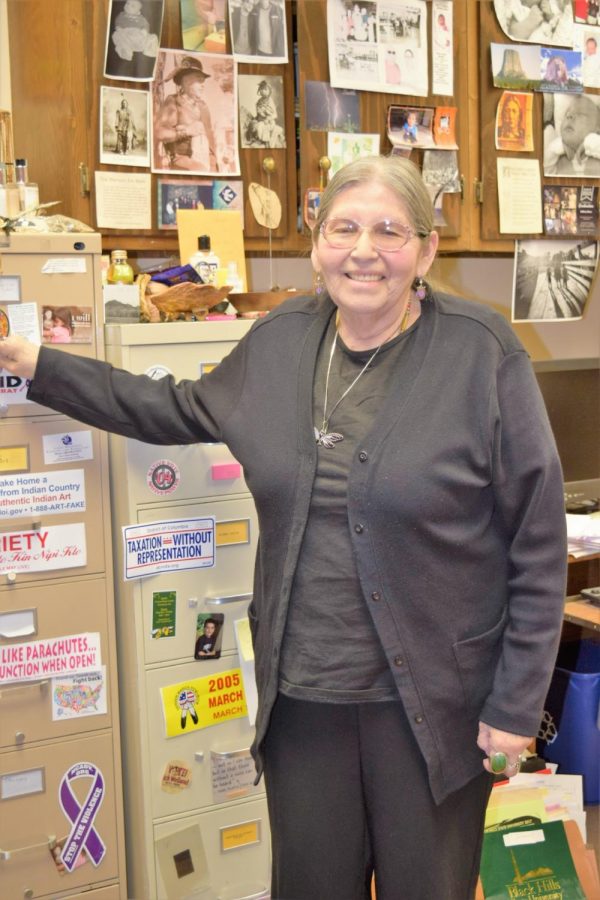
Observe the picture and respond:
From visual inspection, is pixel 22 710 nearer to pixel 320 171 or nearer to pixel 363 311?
pixel 363 311

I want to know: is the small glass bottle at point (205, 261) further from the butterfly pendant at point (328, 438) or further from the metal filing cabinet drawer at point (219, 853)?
the metal filing cabinet drawer at point (219, 853)

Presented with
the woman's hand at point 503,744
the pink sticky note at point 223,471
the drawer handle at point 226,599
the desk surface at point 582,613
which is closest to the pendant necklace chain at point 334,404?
the woman's hand at point 503,744

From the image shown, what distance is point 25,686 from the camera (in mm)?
1881

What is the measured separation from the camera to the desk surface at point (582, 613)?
220 centimetres

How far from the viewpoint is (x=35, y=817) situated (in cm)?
193

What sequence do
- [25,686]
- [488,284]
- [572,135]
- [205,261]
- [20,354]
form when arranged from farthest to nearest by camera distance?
[488,284], [572,135], [205,261], [25,686], [20,354]

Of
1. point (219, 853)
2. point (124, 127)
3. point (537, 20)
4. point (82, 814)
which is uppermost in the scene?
point (537, 20)

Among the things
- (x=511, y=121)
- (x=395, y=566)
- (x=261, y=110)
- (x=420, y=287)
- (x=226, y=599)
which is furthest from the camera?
(x=511, y=121)

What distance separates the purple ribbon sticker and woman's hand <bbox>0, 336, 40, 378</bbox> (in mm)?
837

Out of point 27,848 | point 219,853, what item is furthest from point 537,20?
point 27,848

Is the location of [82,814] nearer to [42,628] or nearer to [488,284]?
[42,628]

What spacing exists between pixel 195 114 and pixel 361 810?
1.52 meters

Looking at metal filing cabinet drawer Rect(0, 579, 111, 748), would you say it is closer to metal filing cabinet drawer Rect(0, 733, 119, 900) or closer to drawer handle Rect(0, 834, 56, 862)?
metal filing cabinet drawer Rect(0, 733, 119, 900)

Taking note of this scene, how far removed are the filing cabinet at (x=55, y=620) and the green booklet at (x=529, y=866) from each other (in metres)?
0.82
